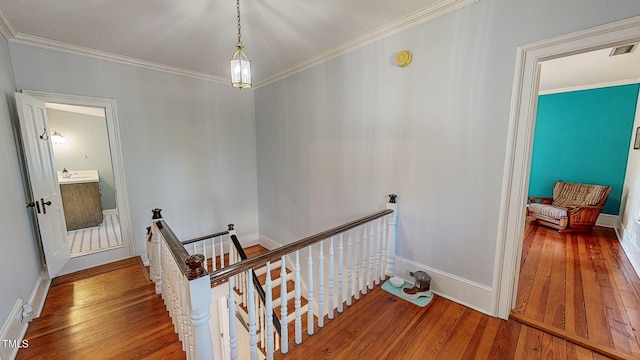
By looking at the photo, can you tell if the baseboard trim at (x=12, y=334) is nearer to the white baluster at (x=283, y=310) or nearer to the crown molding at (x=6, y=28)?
the white baluster at (x=283, y=310)

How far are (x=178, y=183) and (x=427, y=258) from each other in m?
3.61

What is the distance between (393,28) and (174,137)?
3.29 m

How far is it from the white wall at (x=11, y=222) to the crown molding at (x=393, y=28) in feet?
9.98

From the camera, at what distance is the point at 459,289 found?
83.8 inches

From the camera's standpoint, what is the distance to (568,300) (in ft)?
7.13

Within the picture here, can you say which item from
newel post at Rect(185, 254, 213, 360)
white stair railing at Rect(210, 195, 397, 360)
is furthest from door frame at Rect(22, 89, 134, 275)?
newel post at Rect(185, 254, 213, 360)

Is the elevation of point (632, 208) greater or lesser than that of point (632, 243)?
greater

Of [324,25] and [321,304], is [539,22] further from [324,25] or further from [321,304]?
[321,304]

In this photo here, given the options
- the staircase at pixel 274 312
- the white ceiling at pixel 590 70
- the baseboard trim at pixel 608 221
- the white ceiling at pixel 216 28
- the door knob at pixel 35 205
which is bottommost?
the staircase at pixel 274 312

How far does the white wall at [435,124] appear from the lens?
1762 mm

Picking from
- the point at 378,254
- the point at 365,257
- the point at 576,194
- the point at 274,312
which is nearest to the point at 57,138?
the point at 274,312

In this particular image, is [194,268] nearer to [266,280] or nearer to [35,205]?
[266,280]

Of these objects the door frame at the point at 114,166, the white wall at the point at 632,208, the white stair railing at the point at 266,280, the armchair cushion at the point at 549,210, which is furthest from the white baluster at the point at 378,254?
the armchair cushion at the point at 549,210

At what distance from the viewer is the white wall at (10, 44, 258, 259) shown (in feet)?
9.21
